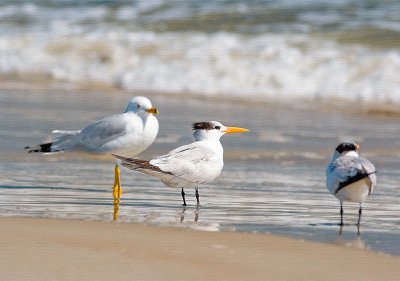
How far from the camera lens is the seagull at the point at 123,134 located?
7.57 m

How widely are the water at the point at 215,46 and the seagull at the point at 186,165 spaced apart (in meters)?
6.30

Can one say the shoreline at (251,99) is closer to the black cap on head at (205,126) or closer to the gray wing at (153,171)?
the black cap on head at (205,126)

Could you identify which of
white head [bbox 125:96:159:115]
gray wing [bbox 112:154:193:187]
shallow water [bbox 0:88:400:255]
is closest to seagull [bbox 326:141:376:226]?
shallow water [bbox 0:88:400:255]

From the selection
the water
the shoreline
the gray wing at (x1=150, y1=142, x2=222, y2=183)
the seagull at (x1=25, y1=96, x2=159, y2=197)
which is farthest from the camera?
the water

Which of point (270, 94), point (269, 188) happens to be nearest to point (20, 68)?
point (270, 94)

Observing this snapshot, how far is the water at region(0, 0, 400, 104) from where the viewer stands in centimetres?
1398

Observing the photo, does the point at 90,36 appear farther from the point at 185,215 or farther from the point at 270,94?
the point at 185,215

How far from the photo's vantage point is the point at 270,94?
13.6m

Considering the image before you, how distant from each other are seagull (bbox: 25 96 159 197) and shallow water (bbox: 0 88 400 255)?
0.81 feet

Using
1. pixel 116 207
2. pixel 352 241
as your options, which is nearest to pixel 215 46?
pixel 116 207

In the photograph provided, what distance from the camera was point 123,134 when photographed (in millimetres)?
7594

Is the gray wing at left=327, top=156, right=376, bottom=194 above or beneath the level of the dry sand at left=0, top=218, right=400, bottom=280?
above

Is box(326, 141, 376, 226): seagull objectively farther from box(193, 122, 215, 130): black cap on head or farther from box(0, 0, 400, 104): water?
box(0, 0, 400, 104): water

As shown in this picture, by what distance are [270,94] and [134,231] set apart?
25.9 ft
